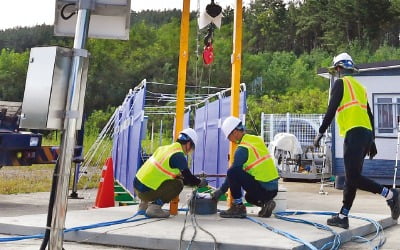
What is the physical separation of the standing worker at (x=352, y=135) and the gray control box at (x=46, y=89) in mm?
3521

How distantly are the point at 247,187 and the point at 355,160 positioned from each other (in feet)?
4.58

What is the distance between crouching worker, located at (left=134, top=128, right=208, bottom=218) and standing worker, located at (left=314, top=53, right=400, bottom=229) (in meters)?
1.60

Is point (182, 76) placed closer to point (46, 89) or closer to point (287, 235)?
point (287, 235)

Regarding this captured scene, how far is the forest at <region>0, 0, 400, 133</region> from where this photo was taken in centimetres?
4909

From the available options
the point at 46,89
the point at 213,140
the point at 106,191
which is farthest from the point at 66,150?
the point at 213,140

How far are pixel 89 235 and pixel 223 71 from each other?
4330cm

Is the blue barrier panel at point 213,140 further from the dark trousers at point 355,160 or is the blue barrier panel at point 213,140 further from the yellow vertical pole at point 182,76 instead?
the dark trousers at point 355,160

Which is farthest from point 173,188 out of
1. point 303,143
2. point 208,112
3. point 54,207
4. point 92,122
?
point 92,122

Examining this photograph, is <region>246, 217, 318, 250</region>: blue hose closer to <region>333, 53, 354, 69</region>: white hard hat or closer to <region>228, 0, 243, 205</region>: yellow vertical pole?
<region>228, 0, 243, 205</region>: yellow vertical pole

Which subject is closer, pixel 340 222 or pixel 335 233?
pixel 335 233

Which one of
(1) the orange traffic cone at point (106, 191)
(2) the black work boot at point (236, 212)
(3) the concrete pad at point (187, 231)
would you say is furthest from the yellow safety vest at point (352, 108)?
(1) the orange traffic cone at point (106, 191)

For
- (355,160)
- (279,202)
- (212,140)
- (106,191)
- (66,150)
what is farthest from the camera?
(212,140)

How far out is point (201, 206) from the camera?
23.1 feet

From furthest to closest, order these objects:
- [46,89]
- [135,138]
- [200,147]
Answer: [200,147] → [135,138] → [46,89]
